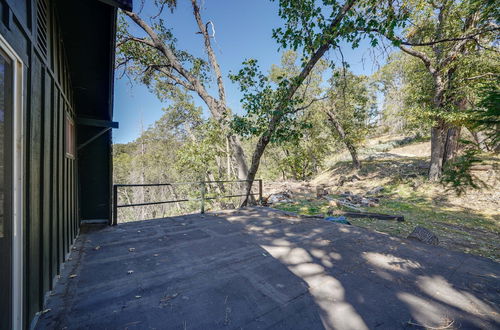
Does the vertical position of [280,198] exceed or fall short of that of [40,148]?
it falls short

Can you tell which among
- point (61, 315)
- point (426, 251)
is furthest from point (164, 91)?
point (426, 251)

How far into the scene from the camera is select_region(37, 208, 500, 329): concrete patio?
5.14 ft

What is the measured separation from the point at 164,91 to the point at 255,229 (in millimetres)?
8395

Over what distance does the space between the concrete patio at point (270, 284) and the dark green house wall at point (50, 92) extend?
0.39 meters

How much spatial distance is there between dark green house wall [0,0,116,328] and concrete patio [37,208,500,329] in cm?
39

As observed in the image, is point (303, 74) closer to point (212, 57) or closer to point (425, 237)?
point (212, 57)

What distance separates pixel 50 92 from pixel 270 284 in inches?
109

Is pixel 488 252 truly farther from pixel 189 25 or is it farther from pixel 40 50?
pixel 189 25

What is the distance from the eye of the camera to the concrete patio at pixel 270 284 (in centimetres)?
157

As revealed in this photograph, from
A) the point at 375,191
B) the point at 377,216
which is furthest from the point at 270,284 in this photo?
the point at 375,191

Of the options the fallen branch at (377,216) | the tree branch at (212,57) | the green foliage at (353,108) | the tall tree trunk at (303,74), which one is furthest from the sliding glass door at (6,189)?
the green foliage at (353,108)

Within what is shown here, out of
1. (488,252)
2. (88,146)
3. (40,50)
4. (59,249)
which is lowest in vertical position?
(488,252)

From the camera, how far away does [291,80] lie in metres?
5.56

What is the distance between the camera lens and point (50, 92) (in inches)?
82.6
